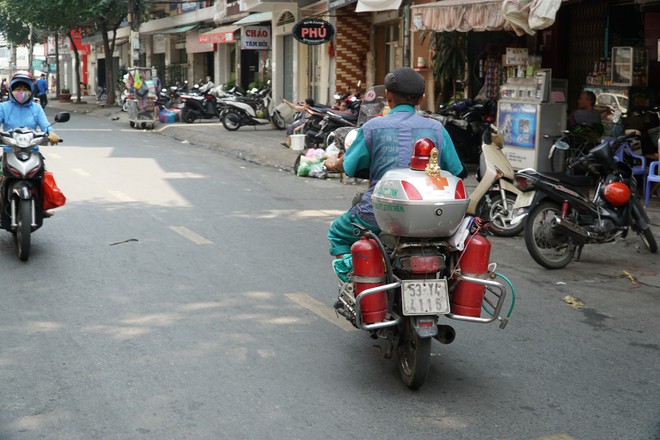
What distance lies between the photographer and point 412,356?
475 centimetres

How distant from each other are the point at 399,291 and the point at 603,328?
2154 millimetres

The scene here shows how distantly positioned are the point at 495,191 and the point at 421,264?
5480mm

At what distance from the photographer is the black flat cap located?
16.7 ft

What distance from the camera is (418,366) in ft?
15.3

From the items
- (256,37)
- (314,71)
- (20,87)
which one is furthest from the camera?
(256,37)

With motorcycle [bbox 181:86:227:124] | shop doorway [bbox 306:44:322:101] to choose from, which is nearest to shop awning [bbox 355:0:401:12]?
shop doorway [bbox 306:44:322:101]

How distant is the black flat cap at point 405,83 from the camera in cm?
509

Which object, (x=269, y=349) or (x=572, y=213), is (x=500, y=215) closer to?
(x=572, y=213)

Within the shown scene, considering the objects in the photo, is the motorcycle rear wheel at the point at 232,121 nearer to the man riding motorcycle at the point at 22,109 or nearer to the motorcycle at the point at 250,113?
the motorcycle at the point at 250,113

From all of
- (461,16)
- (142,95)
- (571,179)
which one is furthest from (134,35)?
(571,179)

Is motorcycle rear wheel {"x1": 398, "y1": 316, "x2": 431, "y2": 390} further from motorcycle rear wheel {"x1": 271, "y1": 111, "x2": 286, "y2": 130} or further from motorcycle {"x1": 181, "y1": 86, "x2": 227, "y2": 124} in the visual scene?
motorcycle {"x1": 181, "y1": 86, "x2": 227, "y2": 124}

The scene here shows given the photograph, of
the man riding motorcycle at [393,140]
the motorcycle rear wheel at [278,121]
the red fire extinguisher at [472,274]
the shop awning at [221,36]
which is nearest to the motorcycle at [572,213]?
the man riding motorcycle at [393,140]

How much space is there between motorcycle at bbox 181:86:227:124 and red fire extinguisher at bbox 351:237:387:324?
23760mm

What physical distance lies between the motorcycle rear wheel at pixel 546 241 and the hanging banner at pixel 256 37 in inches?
918
